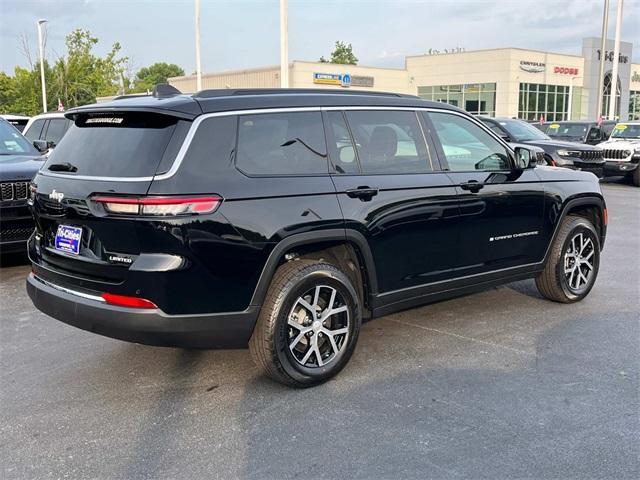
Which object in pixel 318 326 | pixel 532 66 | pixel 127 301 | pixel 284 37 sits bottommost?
pixel 318 326

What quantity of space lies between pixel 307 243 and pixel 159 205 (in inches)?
37.3

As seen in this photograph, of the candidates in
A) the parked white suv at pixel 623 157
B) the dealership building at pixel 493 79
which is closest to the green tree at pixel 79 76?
the dealership building at pixel 493 79

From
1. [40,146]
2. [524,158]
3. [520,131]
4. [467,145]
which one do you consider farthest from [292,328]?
[520,131]

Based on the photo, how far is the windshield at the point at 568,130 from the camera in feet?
61.0

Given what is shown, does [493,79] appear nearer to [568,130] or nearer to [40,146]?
[568,130]

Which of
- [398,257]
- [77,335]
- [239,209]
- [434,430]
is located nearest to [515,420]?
[434,430]

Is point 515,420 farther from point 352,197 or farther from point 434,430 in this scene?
point 352,197

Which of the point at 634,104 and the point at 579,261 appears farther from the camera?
the point at 634,104

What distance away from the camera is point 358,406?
3.78m

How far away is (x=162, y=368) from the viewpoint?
14.4ft

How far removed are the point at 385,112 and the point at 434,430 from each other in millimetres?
2270

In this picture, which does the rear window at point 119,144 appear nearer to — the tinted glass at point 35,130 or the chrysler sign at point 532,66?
the tinted glass at point 35,130

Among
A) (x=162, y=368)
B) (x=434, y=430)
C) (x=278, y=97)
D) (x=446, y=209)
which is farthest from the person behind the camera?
(x=446, y=209)

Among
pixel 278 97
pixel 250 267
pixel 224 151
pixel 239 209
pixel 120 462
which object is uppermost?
pixel 278 97
